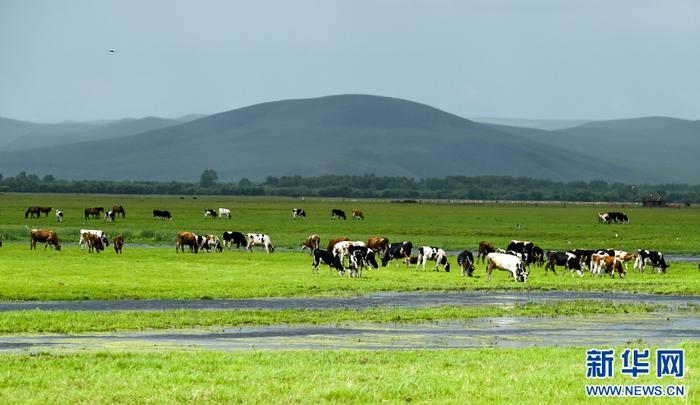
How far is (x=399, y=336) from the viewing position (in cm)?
2686

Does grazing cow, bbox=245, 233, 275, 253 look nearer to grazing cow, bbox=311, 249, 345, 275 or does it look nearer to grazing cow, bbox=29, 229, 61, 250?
grazing cow, bbox=29, 229, 61, 250

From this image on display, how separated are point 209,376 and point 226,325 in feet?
31.4

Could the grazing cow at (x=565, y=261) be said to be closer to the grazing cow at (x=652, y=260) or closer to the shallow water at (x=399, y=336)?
the grazing cow at (x=652, y=260)

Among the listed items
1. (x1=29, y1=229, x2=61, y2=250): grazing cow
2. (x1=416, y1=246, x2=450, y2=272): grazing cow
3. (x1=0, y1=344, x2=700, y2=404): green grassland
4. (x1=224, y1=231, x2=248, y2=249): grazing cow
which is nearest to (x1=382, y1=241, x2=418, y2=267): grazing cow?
(x1=416, y1=246, x2=450, y2=272): grazing cow

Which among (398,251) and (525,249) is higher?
(525,249)

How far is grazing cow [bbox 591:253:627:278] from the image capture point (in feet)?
160

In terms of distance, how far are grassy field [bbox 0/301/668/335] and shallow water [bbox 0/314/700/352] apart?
91cm

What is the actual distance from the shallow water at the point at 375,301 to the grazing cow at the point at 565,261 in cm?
923

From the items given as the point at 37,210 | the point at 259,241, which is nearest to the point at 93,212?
the point at 37,210

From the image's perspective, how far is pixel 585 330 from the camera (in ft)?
93.6

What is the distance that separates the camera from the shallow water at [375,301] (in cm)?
3381

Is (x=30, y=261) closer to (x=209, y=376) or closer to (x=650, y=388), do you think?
(x=209, y=376)

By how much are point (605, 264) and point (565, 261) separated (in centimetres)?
259

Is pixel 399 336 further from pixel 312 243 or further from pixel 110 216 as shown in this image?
pixel 110 216
